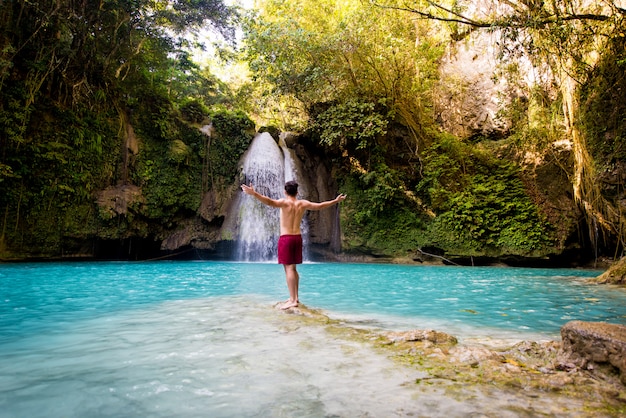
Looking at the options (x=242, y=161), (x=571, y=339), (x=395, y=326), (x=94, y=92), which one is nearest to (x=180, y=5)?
(x=94, y=92)

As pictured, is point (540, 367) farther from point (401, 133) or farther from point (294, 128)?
point (294, 128)

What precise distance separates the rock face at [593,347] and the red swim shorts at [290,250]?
2796mm

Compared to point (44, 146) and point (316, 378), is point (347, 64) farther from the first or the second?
point (316, 378)

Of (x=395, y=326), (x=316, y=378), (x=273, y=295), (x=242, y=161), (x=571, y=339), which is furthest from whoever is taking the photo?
(x=242, y=161)

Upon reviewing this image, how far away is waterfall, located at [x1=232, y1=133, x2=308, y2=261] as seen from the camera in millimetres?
15000

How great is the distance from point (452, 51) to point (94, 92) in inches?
604

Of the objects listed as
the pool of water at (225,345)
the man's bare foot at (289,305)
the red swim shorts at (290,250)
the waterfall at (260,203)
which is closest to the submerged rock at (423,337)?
the pool of water at (225,345)

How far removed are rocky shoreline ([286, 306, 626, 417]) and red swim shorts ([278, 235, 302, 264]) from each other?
1832 millimetres

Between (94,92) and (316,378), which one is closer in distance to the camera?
(316,378)

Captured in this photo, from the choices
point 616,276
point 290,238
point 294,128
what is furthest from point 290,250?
point 294,128

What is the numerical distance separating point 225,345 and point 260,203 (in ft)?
41.5

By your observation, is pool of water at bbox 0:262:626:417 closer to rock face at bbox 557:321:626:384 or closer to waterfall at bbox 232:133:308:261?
rock face at bbox 557:321:626:384

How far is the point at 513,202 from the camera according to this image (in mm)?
13492

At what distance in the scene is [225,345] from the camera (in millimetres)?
2932
